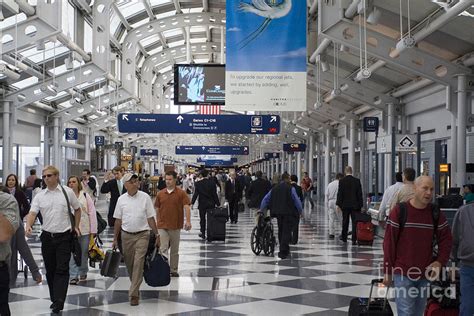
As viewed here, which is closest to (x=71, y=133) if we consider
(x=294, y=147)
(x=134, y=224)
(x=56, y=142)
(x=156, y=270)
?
(x=56, y=142)

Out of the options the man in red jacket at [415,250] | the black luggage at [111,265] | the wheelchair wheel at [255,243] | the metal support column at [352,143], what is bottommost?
the wheelchair wheel at [255,243]

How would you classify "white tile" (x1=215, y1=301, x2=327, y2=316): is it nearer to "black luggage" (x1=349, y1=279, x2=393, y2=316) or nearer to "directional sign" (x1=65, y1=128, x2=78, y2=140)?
"black luggage" (x1=349, y1=279, x2=393, y2=316)

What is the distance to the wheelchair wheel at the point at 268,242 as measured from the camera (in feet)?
40.6

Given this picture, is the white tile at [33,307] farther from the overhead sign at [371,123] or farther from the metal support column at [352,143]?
the metal support column at [352,143]

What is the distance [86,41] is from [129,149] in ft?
55.3

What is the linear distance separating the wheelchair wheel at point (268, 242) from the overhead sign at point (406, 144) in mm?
4299

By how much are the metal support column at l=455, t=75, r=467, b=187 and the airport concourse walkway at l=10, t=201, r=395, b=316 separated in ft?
12.2

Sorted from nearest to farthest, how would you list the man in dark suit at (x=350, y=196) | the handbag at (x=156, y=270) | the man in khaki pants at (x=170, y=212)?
the handbag at (x=156, y=270), the man in khaki pants at (x=170, y=212), the man in dark suit at (x=350, y=196)

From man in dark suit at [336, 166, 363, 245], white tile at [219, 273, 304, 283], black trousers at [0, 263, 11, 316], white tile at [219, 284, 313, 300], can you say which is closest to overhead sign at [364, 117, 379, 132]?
man in dark suit at [336, 166, 363, 245]

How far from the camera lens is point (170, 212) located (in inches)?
376

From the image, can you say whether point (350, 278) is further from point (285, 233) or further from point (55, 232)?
point (55, 232)

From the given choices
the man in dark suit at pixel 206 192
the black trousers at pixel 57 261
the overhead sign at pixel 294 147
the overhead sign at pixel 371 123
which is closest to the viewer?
the black trousers at pixel 57 261

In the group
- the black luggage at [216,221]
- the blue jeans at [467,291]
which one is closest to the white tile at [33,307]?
the blue jeans at [467,291]

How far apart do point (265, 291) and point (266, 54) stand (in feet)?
15.4
